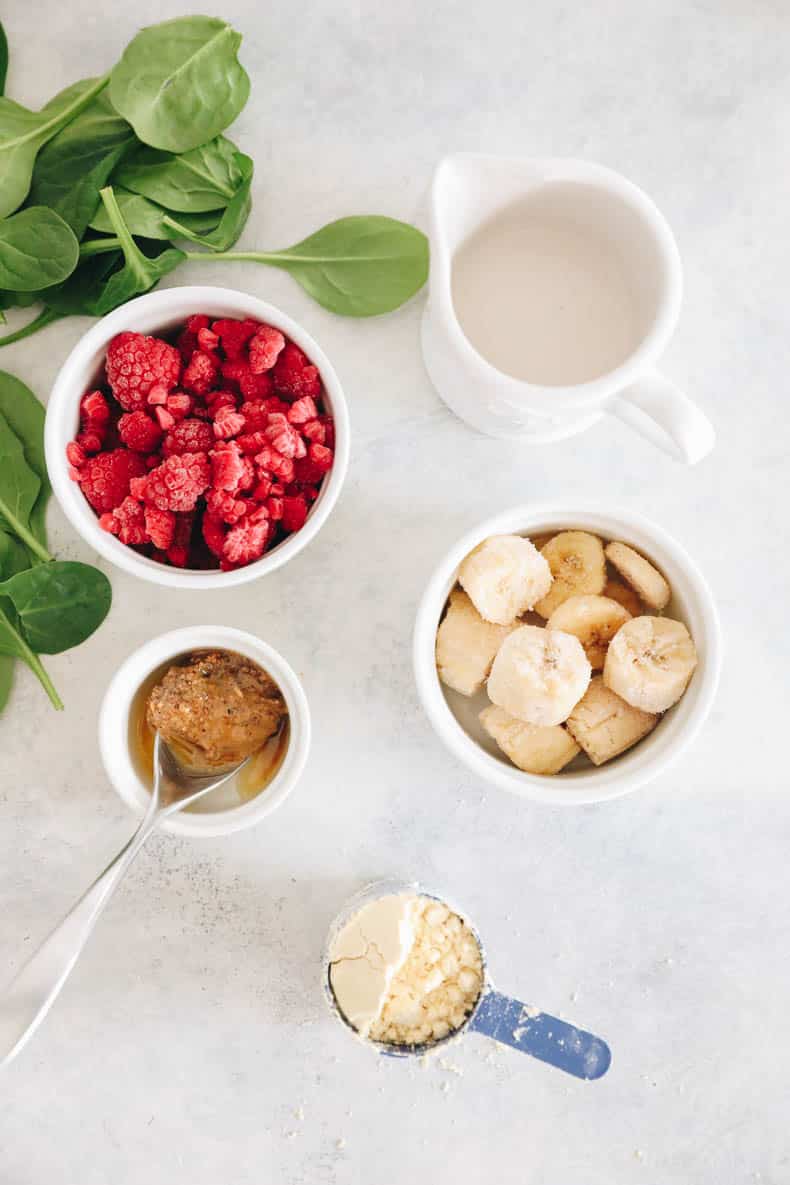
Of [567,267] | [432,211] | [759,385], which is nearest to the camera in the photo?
[432,211]

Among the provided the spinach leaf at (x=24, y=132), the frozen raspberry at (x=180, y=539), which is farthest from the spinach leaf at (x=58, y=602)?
the spinach leaf at (x=24, y=132)

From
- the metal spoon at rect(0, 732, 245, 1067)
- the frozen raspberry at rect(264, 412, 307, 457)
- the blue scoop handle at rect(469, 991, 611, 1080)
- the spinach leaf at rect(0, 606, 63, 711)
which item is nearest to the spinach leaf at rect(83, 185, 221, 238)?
the frozen raspberry at rect(264, 412, 307, 457)

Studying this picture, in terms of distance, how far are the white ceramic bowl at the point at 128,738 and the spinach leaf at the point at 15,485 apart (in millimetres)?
177

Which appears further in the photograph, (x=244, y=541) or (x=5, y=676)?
(x=5, y=676)

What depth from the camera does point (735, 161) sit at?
98 centimetres

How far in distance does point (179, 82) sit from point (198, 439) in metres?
0.32

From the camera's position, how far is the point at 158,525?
81cm

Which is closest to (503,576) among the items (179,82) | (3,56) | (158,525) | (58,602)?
(158,525)

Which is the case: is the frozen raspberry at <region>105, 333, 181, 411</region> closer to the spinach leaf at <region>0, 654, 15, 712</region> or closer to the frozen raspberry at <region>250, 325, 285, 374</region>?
the frozen raspberry at <region>250, 325, 285, 374</region>

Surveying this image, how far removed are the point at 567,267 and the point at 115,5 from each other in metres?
0.50

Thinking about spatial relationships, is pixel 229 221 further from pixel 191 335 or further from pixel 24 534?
pixel 24 534

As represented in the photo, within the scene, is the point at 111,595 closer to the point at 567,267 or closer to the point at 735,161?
the point at 567,267

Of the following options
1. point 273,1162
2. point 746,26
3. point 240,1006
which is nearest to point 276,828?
point 240,1006

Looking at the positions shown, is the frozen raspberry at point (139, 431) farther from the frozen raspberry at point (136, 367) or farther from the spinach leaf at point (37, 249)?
the spinach leaf at point (37, 249)
